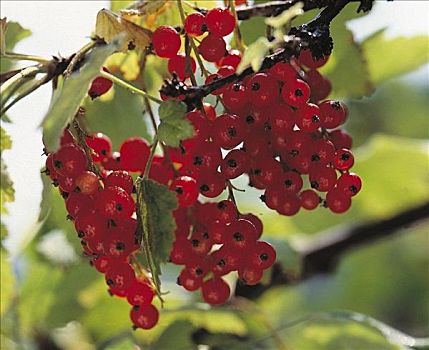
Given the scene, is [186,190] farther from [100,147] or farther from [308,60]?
[308,60]

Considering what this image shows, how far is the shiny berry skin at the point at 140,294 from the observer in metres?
1.84

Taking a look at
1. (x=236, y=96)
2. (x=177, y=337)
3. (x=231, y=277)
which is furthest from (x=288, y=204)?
(x=231, y=277)

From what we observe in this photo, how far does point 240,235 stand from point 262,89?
11.9 inches

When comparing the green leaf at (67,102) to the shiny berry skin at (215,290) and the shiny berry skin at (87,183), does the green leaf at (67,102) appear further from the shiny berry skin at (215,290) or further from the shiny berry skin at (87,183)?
the shiny berry skin at (215,290)

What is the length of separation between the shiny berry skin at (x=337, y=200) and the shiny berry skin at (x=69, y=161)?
555mm

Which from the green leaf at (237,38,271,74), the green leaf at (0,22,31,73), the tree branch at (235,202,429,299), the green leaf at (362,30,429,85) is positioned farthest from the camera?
the tree branch at (235,202,429,299)

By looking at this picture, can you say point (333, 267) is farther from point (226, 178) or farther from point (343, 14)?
point (226, 178)

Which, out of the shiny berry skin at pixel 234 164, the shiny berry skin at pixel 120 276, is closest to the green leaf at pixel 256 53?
the shiny berry skin at pixel 234 164

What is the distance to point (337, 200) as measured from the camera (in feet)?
5.90

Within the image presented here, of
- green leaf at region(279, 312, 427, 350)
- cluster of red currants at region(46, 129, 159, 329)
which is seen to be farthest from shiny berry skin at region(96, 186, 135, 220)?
green leaf at region(279, 312, 427, 350)

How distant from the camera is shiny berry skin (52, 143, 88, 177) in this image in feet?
5.20

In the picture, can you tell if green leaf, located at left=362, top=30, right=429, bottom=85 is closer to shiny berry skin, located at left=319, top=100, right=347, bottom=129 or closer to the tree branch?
the tree branch

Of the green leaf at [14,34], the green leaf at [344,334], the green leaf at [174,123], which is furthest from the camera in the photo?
the green leaf at [344,334]

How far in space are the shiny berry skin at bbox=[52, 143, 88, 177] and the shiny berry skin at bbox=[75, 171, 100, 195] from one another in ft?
0.04
